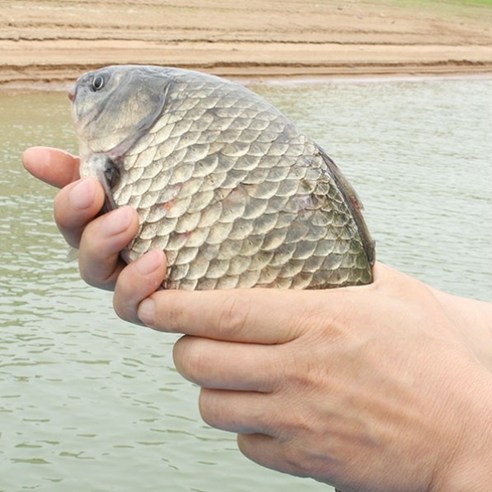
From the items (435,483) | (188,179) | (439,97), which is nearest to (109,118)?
(188,179)

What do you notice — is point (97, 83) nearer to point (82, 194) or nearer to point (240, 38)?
point (82, 194)

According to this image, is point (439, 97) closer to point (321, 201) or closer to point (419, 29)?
point (419, 29)

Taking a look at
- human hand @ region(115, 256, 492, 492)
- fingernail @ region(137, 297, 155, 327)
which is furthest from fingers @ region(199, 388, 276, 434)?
fingernail @ region(137, 297, 155, 327)

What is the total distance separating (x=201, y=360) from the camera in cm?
156

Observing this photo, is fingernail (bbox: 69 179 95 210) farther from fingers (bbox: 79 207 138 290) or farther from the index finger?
the index finger

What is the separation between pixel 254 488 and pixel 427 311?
2899mm

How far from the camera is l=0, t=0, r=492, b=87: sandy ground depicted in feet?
47.6

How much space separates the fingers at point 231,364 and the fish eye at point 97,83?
487 millimetres

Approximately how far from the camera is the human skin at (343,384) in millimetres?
1495

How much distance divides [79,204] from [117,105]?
7.7 inches

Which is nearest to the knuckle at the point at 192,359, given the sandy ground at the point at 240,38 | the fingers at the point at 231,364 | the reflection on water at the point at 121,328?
the fingers at the point at 231,364

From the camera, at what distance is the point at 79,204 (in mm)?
1709

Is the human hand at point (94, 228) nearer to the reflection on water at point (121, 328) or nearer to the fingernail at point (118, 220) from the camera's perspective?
the fingernail at point (118, 220)

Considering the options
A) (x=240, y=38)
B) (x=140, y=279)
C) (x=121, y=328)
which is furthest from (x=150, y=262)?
(x=240, y=38)
